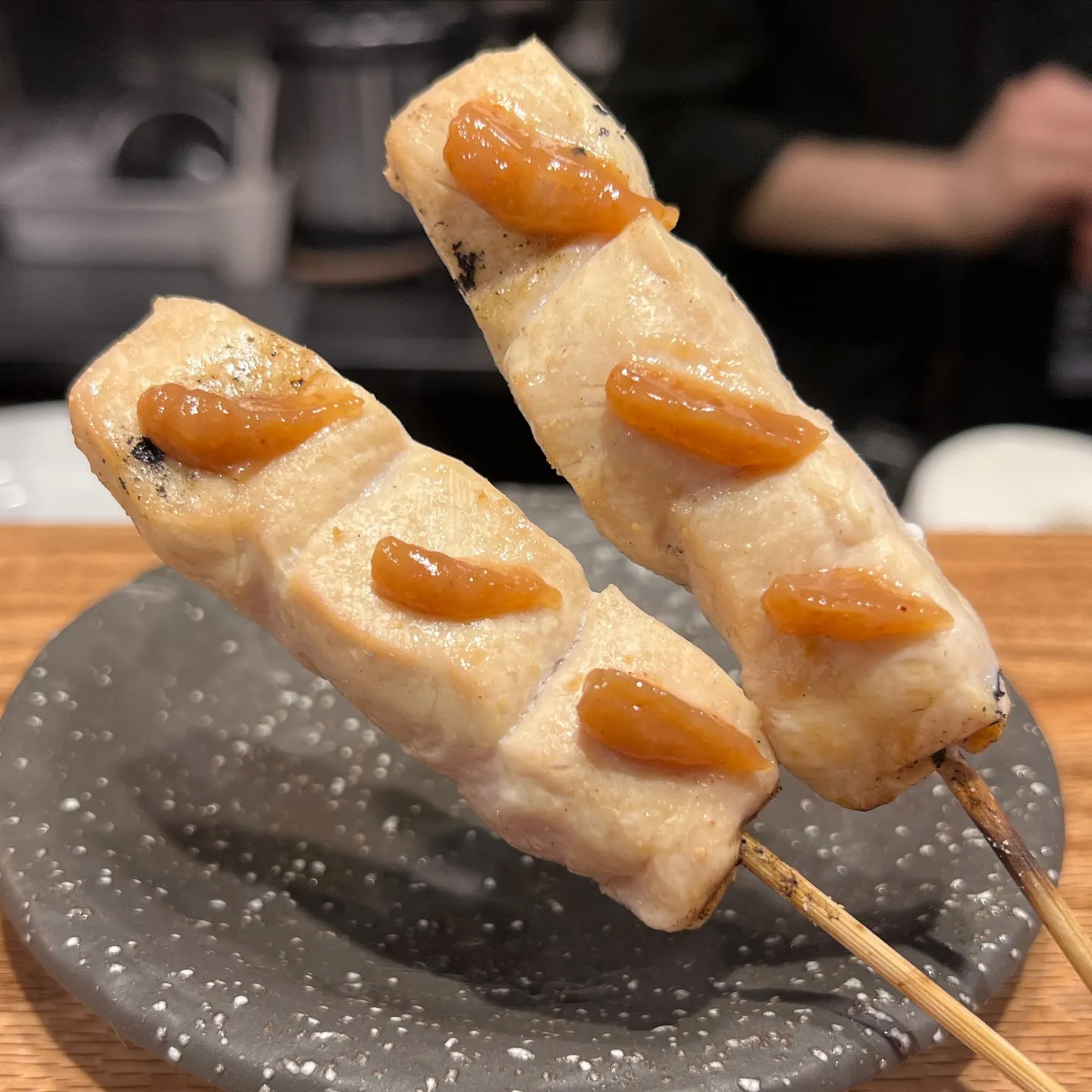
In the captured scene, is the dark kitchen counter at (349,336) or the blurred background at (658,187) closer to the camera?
the blurred background at (658,187)

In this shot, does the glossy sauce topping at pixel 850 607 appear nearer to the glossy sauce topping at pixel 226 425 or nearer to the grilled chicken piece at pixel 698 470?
the grilled chicken piece at pixel 698 470

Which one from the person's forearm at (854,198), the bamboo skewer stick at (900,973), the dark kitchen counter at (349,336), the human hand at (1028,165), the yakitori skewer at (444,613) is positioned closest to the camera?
the bamboo skewer stick at (900,973)

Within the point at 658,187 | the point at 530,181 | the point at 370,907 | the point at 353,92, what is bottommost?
the point at 370,907

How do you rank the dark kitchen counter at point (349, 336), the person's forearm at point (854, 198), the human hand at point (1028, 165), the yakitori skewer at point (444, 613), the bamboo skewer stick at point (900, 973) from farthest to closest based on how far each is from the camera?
the dark kitchen counter at point (349, 336)
the person's forearm at point (854, 198)
the human hand at point (1028, 165)
the yakitori skewer at point (444, 613)
the bamboo skewer stick at point (900, 973)

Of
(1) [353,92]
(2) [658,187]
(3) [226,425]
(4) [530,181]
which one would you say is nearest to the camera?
(3) [226,425]

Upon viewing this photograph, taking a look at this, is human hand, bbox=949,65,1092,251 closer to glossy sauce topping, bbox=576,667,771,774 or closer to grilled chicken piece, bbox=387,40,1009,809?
grilled chicken piece, bbox=387,40,1009,809

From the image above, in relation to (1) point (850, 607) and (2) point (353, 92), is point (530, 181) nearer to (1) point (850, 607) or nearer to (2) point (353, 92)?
(1) point (850, 607)

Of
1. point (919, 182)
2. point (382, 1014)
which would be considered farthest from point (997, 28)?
point (382, 1014)

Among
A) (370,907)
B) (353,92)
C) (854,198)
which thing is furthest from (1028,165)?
(370,907)

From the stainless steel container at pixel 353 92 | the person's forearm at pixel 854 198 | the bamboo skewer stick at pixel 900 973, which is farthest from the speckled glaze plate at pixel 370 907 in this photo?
the stainless steel container at pixel 353 92
